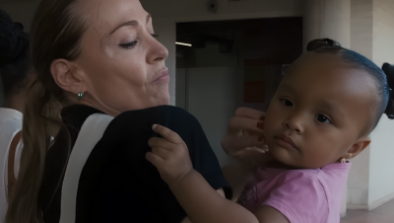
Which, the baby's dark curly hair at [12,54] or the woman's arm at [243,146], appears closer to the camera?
the woman's arm at [243,146]

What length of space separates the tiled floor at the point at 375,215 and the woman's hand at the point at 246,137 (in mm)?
146

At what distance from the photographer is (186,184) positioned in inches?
15.6

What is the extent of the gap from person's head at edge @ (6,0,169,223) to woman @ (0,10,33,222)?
0.11 meters

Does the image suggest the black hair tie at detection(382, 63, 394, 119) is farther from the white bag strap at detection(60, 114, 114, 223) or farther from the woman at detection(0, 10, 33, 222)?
the woman at detection(0, 10, 33, 222)

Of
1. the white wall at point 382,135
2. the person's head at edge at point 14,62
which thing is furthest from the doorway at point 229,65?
the person's head at edge at point 14,62

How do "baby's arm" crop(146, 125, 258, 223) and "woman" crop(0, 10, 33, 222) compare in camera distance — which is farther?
"woman" crop(0, 10, 33, 222)

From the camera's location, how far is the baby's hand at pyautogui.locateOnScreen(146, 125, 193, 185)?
40cm

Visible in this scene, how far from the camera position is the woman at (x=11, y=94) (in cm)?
62

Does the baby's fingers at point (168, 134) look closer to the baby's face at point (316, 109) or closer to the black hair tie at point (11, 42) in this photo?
the baby's face at point (316, 109)

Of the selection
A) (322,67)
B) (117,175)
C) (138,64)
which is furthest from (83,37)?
(322,67)

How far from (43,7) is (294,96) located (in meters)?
0.40

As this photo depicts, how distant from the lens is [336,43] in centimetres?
45

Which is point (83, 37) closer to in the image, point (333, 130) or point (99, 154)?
point (99, 154)

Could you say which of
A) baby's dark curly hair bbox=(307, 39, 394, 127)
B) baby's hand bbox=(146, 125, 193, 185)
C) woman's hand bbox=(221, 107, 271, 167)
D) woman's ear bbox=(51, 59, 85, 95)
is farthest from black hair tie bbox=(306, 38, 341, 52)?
woman's ear bbox=(51, 59, 85, 95)
